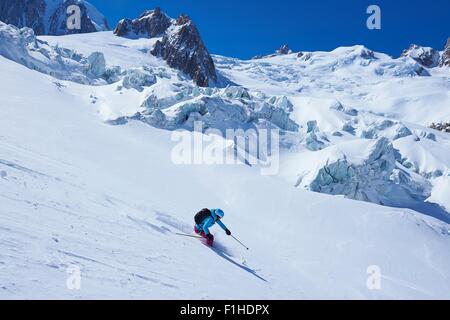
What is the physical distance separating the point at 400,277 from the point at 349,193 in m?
11.5

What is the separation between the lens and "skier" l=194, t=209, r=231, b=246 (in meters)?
11.9

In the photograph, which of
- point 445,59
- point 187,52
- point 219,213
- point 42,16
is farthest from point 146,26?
point 219,213

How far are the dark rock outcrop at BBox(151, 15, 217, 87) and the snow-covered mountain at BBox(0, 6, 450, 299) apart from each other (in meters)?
49.3

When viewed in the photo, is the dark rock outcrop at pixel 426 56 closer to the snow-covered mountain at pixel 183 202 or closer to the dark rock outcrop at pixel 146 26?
the dark rock outcrop at pixel 146 26

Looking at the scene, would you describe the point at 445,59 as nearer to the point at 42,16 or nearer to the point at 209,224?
the point at 42,16

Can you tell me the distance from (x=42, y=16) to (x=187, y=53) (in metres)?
83.9

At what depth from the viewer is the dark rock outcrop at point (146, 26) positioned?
122m

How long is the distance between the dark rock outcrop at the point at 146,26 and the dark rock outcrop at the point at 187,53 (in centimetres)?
1771

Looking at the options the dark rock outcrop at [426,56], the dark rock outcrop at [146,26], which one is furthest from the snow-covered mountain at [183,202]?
the dark rock outcrop at [426,56]

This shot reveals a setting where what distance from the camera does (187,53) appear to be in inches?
3954

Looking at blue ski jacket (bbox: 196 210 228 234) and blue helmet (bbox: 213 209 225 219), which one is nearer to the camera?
blue ski jacket (bbox: 196 210 228 234)

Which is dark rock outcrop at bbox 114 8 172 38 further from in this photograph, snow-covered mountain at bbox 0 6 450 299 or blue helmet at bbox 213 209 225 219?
blue helmet at bbox 213 209 225 219

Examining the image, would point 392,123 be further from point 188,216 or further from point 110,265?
point 110,265

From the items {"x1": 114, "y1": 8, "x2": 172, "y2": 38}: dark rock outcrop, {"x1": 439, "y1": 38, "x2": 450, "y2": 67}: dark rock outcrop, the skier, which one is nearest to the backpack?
the skier
